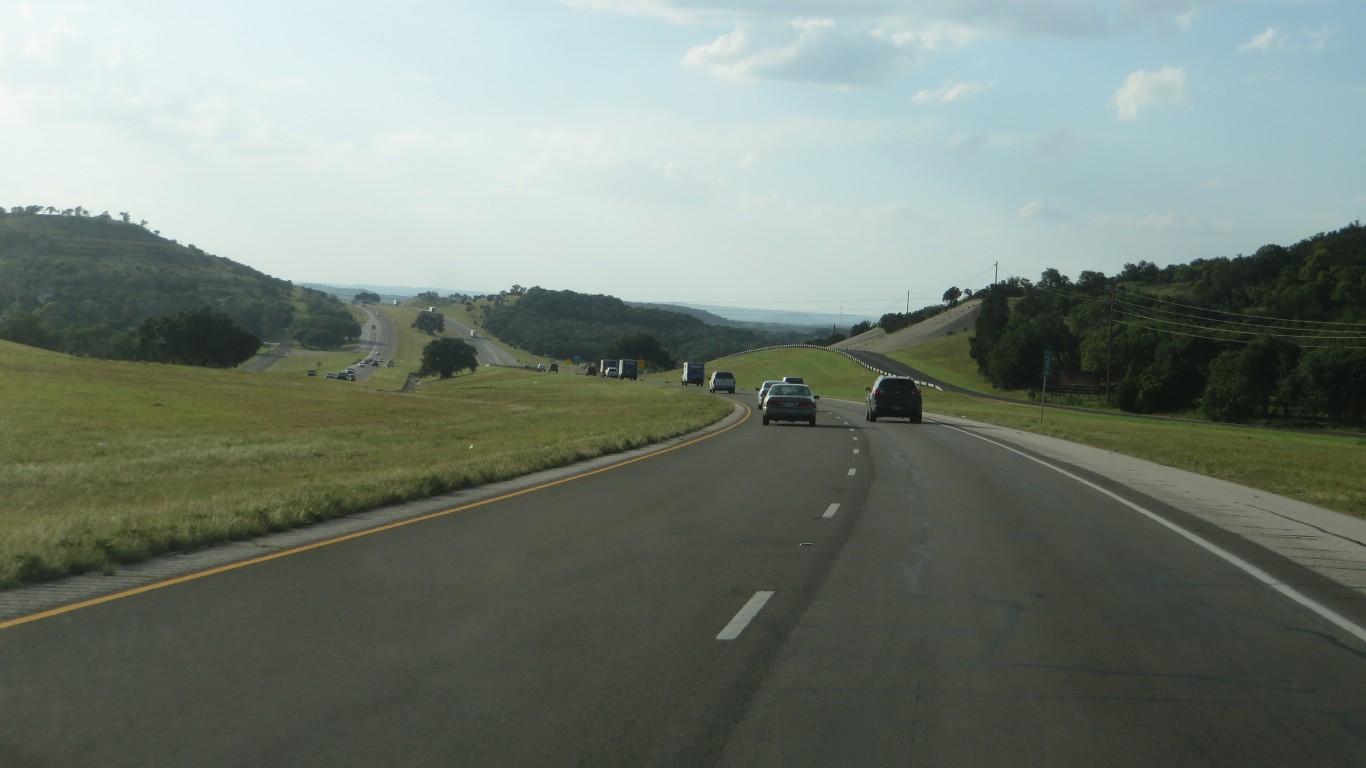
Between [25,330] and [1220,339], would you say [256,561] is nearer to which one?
[25,330]

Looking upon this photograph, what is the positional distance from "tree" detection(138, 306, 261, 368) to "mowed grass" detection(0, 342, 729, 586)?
92.3 ft

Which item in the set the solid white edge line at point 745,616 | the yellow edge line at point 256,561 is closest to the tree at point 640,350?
the yellow edge line at point 256,561

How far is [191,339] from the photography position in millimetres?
99062

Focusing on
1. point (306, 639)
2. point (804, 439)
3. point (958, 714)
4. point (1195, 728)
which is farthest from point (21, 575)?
point (804, 439)

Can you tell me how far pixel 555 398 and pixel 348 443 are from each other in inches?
1938

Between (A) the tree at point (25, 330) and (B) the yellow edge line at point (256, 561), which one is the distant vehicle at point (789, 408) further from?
(A) the tree at point (25, 330)

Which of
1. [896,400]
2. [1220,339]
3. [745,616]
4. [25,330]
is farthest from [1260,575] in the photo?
[1220,339]

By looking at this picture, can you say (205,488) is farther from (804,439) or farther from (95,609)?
(804,439)

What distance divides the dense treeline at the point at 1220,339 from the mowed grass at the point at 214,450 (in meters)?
39.5

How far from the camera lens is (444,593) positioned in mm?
9906

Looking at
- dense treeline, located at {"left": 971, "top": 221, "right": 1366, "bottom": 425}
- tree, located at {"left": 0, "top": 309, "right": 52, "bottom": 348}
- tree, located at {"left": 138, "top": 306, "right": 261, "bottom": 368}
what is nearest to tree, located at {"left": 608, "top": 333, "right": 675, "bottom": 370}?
dense treeline, located at {"left": 971, "top": 221, "right": 1366, "bottom": 425}

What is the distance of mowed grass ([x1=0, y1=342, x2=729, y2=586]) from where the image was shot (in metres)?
12.8

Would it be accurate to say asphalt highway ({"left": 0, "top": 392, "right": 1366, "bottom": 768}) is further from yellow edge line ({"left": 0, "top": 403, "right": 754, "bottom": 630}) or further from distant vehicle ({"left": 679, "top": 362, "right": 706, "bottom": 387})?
distant vehicle ({"left": 679, "top": 362, "right": 706, "bottom": 387})

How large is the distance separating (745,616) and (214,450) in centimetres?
2263
